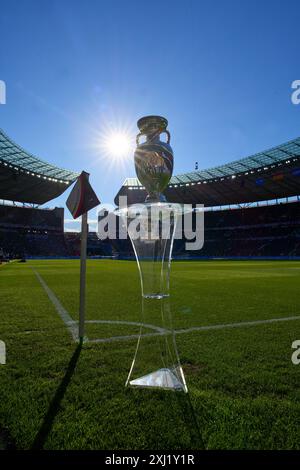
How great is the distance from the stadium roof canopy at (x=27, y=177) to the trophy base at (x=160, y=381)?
42274 mm

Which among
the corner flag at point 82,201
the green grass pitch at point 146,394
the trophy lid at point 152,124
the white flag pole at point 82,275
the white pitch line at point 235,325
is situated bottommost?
the white pitch line at point 235,325

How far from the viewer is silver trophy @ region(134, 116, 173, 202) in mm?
2814

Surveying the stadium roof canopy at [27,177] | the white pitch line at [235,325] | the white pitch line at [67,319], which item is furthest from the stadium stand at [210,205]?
the white pitch line at [235,325]

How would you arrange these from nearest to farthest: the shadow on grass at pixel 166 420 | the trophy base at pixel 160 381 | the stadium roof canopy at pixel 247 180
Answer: the shadow on grass at pixel 166 420 < the trophy base at pixel 160 381 < the stadium roof canopy at pixel 247 180

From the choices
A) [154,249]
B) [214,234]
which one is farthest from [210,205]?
[154,249]

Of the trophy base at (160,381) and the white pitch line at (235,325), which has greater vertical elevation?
the trophy base at (160,381)

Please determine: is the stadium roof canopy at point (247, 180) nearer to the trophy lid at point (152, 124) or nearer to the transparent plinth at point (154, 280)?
the trophy lid at point (152, 124)

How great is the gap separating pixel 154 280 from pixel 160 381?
88 cm

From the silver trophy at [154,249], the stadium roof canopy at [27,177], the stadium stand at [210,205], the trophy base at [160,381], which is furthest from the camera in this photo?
the stadium stand at [210,205]

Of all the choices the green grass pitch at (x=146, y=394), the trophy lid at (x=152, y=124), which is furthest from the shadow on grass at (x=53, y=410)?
the trophy lid at (x=152, y=124)

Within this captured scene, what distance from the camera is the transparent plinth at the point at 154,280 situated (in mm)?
2889

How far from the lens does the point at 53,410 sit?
2348mm

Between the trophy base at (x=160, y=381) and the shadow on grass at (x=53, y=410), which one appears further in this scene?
the trophy base at (x=160, y=381)
